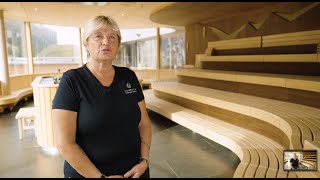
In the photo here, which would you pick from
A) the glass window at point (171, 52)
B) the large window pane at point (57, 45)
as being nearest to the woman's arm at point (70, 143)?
the large window pane at point (57, 45)

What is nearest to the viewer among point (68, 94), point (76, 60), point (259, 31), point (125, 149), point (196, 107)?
point (68, 94)

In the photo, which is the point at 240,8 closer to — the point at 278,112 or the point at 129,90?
the point at 278,112

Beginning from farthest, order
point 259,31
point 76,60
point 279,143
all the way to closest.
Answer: point 76,60
point 259,31
point 279,143

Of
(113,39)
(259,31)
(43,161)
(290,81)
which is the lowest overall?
(43,161)

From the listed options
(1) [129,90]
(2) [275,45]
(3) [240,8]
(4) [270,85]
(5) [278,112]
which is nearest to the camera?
(1) [129,90]

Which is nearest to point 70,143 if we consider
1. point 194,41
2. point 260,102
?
point 260,102

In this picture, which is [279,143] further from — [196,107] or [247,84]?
[196,107]

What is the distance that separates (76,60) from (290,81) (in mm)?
10518

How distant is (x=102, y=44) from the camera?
4.26 ft

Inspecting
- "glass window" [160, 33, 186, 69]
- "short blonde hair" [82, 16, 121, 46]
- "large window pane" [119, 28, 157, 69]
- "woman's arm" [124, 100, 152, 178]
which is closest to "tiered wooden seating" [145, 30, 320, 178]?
"woman's arm" [124, 100, 152, 178]

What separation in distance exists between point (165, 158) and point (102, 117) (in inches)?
88.7

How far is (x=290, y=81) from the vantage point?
2.93 meters

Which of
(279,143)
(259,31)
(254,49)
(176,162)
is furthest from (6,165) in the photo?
(259,31)

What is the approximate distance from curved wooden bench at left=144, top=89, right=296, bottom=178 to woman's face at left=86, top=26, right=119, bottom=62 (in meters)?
1.22
